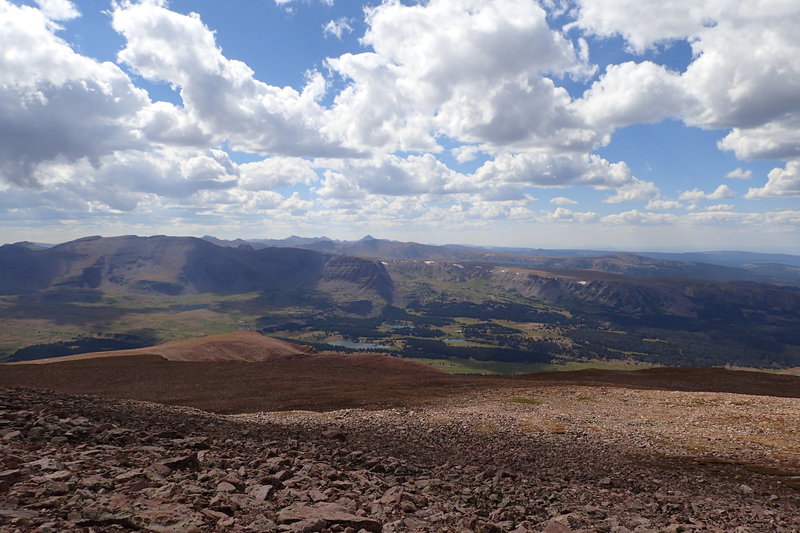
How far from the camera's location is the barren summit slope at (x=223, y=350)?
10344 centimetres

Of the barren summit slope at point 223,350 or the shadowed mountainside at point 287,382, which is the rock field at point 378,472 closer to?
the shadowed mountainside at point 287,382

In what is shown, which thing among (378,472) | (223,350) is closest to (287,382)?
(378,472)

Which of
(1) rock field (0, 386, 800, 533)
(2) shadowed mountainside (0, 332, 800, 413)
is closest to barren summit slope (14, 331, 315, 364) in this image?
(2) shadowed mountainside (0, 332, 800, 413)

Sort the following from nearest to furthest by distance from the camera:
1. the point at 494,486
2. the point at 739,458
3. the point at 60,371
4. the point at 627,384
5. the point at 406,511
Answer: the point at 406,511
the point at 494,486
the point at 739,458
the point at 627,384
the point at 60,371

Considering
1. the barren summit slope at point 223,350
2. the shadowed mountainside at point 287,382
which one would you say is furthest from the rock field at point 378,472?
the barren summit slope at point 223,350

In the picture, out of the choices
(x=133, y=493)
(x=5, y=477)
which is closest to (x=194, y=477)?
(x=133, y=493)

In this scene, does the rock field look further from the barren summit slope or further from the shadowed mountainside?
the barren summit slope

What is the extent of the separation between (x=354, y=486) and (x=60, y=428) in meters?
11.9

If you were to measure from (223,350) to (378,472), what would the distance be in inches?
4167

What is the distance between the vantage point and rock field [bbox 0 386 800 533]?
12.8 metres

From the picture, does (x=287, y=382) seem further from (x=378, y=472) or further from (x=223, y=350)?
(x=223, y=350)

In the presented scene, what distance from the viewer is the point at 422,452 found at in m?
25.5

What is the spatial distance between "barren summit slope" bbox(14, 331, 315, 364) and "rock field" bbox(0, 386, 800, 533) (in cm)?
8109

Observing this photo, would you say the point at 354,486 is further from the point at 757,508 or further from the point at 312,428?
the point at 757,508
